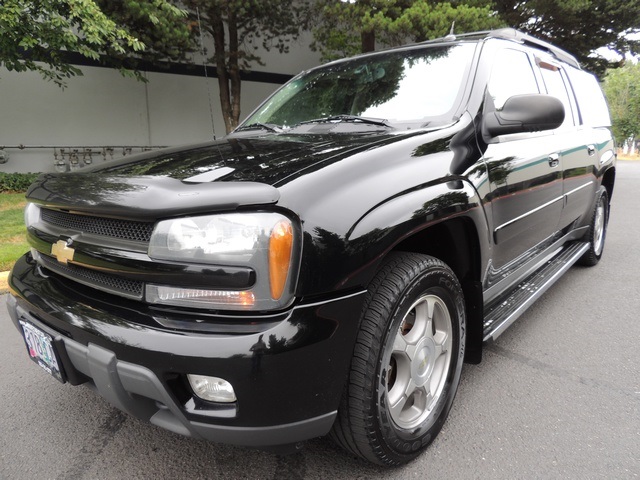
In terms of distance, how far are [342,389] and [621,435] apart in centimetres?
146

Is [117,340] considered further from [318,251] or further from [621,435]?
[621,435]

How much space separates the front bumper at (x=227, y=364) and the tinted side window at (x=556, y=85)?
105 inches

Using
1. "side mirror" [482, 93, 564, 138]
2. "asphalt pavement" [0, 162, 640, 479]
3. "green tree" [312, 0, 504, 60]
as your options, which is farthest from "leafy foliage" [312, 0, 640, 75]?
"asphalt pavement" [0, 162, 640, 479]

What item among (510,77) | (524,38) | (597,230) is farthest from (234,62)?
(510,77)

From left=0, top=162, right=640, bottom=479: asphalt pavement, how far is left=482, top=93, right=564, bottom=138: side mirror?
4.57ft

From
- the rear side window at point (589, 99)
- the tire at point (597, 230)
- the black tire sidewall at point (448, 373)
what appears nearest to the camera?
the black tire sidewall at point (448, 373)

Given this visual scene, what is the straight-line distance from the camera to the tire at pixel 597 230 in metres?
4.44

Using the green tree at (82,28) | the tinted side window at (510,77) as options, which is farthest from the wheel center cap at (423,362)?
the green tree at (82,28)

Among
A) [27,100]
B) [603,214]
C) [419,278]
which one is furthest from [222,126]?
[419,278]

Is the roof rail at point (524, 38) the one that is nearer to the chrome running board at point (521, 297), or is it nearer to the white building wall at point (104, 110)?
the chrome running board at point (521, 297)

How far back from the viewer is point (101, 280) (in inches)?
64.2

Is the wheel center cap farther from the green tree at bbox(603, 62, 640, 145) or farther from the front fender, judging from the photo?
the green tree at bbox(603, 62, 640, 145)

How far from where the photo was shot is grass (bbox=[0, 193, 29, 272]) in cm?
472

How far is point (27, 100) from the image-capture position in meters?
11.3
